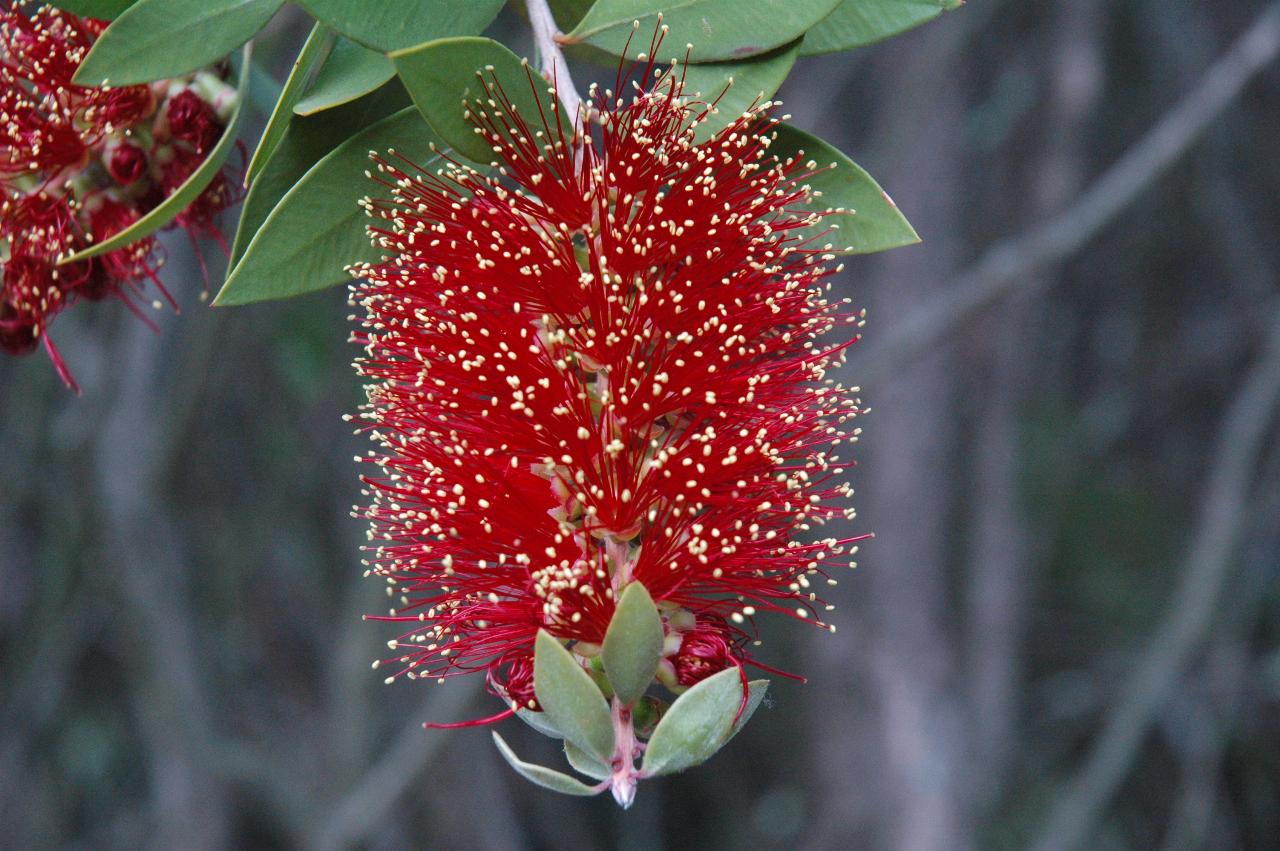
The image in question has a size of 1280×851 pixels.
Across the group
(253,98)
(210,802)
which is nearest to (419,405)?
(253,98)

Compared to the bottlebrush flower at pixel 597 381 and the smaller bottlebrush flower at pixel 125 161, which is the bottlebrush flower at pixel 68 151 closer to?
the smaller bottlebrush flower at pixel 125 161

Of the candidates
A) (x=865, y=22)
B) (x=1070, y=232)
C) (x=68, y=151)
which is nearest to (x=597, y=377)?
(x=865, y=22)

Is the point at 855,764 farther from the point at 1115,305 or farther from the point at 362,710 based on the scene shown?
the point at 1115,305

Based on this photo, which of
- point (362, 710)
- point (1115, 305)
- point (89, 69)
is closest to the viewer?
point (89, 69)

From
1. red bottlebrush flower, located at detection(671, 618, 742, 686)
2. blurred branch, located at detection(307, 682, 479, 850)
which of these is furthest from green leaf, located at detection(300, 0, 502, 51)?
blurred branch, located at detection(307, 682, 479, 850)

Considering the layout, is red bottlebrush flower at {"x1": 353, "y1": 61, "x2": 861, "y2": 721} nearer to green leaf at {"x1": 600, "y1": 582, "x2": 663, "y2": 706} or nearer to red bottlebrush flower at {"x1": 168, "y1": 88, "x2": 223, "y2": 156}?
green leaf at {"x1": 600, "y1": 582, "x2": 663, "y2": 706}

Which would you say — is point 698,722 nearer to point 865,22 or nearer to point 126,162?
point 865,22
